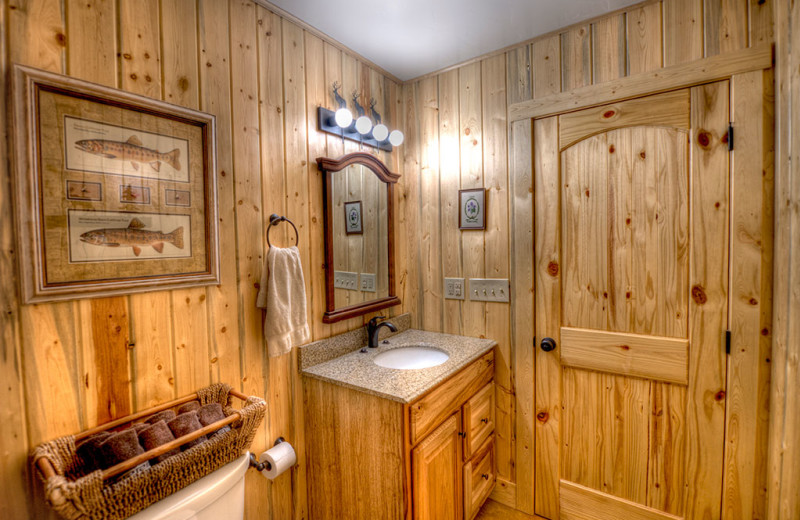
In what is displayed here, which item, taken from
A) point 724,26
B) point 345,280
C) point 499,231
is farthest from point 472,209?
point 724,26

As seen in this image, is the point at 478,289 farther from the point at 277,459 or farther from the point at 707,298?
the point at 277,459

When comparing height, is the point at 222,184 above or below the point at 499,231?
above

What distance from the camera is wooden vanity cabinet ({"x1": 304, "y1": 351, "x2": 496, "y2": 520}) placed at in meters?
1.44

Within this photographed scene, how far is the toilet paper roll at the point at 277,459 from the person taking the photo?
148 cm

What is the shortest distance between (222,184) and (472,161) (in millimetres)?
1338

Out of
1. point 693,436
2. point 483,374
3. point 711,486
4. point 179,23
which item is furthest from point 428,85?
point 711,486

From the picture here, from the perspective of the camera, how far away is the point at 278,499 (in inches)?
63.9

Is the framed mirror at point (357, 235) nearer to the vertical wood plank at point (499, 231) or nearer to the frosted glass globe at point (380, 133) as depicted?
the frosted glass globe at point (380, 133)

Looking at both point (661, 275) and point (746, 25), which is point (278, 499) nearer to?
point (661, 275)

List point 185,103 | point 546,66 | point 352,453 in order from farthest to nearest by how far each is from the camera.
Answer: point 546,66
point 352,453
point 185,103

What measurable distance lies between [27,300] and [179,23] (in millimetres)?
1018

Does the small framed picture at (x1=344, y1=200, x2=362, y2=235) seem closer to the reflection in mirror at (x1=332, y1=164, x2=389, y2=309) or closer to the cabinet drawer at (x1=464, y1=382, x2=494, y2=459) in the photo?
the reflection in mirror at (x1=332, y1=164, x2=389, y2=309)

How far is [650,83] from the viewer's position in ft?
5.42

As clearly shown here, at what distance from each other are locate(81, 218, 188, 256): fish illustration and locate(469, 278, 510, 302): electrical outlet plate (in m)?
1.49
